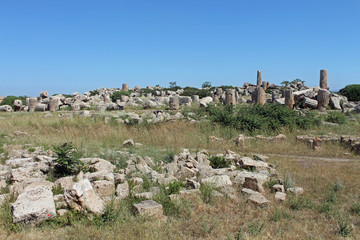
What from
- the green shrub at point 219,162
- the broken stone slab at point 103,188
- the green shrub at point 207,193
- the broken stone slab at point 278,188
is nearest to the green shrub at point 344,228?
the broken stone slab at point 278,188

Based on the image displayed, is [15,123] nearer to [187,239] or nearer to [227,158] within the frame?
[227,158]

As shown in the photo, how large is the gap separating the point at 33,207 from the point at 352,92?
2814cm

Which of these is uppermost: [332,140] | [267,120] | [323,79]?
[323,79]

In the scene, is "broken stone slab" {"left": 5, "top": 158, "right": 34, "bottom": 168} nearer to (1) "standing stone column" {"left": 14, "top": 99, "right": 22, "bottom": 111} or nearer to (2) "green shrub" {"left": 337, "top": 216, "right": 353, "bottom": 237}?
(2) "green shrub" {"left": 337, "top": 216, "right": 353, "bottom": 237}

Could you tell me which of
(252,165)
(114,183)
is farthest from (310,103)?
(114,183)

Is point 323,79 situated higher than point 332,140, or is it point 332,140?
Answer: point 323,79

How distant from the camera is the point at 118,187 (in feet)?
19.9

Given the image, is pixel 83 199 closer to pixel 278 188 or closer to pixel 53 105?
pixel 278 188

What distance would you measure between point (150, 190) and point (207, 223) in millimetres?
1608

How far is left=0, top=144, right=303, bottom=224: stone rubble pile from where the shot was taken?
5043 mm

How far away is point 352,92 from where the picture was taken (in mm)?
26578

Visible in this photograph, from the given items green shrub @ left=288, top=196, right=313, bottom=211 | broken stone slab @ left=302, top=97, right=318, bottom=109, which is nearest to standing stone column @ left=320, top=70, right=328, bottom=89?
broken stone slab @ left=302, top=97, right=318, bottom=109

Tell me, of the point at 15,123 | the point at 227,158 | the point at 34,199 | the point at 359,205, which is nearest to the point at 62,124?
the point at 15,123

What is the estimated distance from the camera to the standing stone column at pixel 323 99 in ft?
66.9
